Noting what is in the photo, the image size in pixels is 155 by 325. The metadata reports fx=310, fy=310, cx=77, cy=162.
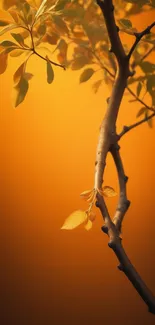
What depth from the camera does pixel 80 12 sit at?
397 millimetres

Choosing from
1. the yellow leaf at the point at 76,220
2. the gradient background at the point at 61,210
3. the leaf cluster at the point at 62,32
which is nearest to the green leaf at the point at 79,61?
the leaf cluster at the point at 62,32

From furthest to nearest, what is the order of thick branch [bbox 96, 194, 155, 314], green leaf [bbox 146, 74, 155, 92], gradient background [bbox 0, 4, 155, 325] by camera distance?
gradient background [bbox 0, 4, 155, 325], green leaf [bbox 146, 74, 155, 92], thick branch [bbox 96, 194, 155, 314]

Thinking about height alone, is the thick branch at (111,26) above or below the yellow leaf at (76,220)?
above

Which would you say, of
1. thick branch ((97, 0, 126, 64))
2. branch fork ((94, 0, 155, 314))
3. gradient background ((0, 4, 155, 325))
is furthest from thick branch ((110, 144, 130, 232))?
gradient background ((0, 4, 155, 325))

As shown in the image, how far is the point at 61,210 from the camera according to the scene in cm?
93

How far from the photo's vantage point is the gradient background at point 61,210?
2.99ft

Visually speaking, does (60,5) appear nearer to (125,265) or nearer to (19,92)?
(19,92)

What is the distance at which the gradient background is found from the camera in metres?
0.91

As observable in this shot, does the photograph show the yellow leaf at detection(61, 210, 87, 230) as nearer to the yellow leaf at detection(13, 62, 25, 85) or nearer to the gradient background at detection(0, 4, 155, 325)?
the yellow leaf at detection(13, 62, 25, 85)

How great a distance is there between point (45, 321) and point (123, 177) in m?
0.69

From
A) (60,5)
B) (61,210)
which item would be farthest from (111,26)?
(61,210)

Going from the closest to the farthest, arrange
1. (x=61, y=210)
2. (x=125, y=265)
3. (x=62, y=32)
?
1. (x=125, y=265)
2. (x=62, y=32)
3. (x=61, y=210)

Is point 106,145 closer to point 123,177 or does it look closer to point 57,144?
point 123,177

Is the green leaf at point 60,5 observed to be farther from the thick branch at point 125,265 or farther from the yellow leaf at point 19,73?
the thick branch at point 125,265
